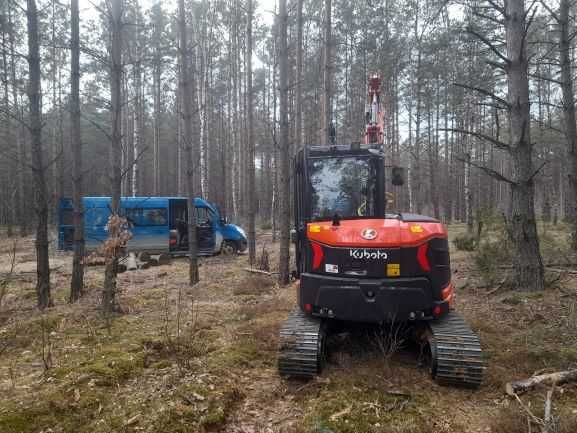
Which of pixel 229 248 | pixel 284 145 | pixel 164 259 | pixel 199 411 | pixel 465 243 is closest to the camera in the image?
pixel 199 411

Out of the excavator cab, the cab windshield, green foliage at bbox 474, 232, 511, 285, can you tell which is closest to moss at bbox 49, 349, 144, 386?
the excavator cab

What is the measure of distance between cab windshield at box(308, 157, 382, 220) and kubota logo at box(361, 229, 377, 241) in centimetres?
93

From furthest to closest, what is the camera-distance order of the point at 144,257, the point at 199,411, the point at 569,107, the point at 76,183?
the point at 144,257 → the point at 569,107 → the point at 76,183 → the point at 199,411

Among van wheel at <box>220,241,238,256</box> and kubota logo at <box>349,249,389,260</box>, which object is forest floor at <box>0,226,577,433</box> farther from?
van wheel at <box>220,241,238,256</box>

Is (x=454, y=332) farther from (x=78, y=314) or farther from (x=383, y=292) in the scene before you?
(x=78, y=314)

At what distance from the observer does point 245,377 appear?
3.99 meters

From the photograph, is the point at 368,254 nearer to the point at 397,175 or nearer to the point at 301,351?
the point at 301,351

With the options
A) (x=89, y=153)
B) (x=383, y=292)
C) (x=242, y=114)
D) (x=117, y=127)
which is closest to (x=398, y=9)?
(x=242, y=114)

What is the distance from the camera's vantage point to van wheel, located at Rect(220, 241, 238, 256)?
15.1 m

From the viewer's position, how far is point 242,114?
912 inches

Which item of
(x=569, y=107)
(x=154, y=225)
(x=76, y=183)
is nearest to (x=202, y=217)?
(x=154, y=225)

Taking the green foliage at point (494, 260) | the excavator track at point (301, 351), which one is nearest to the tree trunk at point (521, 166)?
the green foliage at point (494, 260)

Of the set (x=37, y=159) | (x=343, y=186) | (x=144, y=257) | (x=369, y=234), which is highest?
(x=37, y=159)

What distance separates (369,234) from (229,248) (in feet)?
39.0
